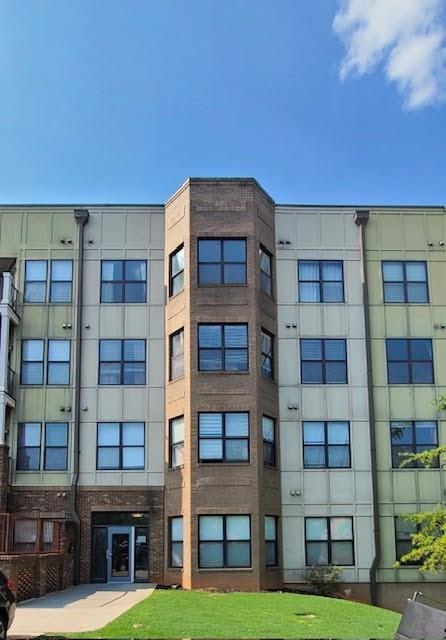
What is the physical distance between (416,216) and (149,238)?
1007cm

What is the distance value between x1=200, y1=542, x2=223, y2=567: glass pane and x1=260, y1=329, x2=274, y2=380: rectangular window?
590cm

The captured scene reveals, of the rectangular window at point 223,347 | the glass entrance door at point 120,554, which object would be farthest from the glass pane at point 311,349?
the glass entrance door at point 120,554

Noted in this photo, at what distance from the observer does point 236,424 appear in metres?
28.0

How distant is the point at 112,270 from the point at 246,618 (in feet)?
50.4

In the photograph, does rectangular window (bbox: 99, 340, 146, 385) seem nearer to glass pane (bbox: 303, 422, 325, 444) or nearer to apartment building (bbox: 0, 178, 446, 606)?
apartment building (bbox: 0, 178, 446, 606)

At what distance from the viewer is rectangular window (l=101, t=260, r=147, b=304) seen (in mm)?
30859

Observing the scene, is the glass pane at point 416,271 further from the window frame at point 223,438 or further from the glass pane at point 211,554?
the glass pane at point 211,554

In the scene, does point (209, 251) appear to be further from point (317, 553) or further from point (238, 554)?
point (317, 553)

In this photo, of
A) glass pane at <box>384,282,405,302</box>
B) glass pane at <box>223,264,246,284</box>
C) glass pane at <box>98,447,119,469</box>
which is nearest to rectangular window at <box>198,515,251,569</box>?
glass pane at <box>98,447,119,469</box>

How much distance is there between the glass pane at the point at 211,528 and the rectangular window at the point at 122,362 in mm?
5659

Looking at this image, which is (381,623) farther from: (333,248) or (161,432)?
(333,248)

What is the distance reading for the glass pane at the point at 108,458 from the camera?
29328 millimetres

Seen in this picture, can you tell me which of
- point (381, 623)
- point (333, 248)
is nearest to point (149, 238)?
point (333, 248)

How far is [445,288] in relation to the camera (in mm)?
31141
